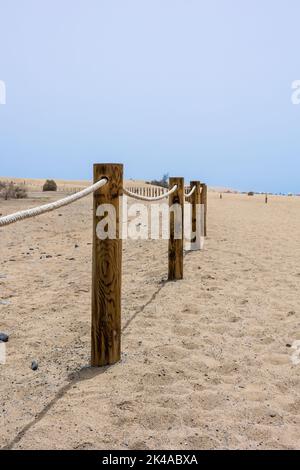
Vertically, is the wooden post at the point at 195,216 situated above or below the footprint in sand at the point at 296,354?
above

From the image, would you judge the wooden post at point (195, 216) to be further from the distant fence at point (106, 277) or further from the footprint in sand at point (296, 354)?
the distant fence at point (106, 277)

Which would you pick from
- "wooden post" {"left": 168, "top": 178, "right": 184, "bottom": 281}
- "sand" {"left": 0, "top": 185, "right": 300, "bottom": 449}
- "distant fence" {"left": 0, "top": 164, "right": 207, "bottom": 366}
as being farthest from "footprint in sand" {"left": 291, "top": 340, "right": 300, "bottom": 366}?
"wooden post" {"left": 168, "top": 178, "right": 184, "bottom": 281}

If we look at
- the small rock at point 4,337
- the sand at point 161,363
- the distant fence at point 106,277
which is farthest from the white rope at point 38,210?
the small rock at point 4,337

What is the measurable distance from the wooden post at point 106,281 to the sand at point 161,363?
0.15 m

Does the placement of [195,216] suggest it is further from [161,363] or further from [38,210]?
[38,210]

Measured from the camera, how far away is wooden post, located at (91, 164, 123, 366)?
2898mm

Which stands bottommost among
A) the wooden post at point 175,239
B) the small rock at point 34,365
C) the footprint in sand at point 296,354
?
the small rock at point 34,365

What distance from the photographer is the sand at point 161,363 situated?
2.28m

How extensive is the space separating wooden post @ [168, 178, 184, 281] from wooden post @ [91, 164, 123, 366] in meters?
2.44

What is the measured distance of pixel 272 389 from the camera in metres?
2.74

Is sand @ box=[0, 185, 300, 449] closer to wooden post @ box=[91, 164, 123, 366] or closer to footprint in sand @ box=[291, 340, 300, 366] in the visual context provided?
footprint in sand @ box=[291, 340, 300, 366]

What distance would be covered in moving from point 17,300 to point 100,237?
2.41 metres
